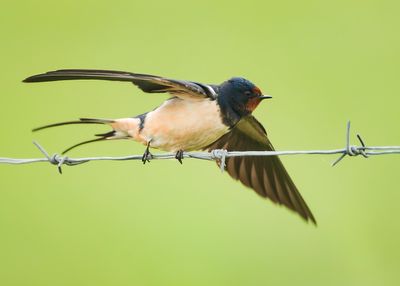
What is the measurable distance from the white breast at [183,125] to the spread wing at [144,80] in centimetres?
5

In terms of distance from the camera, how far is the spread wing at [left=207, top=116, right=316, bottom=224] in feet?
12.5

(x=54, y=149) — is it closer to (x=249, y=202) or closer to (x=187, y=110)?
(x=249, y=202)

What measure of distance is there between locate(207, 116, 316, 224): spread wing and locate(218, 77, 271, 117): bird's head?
0.76 feet

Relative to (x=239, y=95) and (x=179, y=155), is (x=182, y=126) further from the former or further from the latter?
(x=239, y=95)

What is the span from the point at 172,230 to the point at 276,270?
685 millimetres

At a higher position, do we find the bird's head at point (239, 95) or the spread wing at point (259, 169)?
the bird's head at point (239, 95)

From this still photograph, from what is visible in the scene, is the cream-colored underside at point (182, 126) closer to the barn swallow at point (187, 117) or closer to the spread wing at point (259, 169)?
the barn swallow at point (187, 117)

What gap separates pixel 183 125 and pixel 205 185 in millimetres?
2148

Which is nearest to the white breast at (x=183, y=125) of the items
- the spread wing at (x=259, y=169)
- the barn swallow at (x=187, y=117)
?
the barn swallow at (x=187, y=117)

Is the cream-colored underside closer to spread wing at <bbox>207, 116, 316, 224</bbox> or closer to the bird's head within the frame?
the bird's head

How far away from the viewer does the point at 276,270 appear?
5.27 m

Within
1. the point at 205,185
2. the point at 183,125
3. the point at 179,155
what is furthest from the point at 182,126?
the point at 205,185

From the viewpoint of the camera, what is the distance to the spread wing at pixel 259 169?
3.81 metres

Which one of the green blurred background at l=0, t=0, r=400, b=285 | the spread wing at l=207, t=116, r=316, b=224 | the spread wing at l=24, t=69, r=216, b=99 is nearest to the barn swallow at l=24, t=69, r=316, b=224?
the spread wing at l=24, t=69, r=216, b=99
